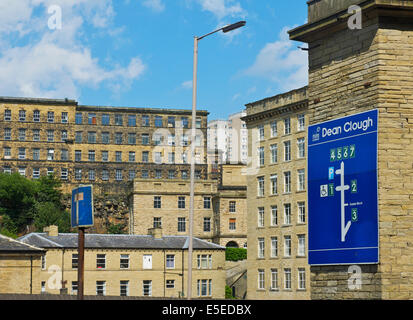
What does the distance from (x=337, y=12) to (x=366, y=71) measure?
2168 mm

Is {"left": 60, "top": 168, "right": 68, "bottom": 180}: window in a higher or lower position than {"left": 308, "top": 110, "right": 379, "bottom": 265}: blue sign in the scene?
higher

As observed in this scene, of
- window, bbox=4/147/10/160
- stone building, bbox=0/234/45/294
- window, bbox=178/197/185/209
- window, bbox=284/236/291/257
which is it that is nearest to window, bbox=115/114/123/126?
window, bbox=4/147/10/160

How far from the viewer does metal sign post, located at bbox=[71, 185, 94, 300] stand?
32094 mm

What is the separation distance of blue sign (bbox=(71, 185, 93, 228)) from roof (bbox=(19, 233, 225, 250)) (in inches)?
1635

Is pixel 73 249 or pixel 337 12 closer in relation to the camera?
pixel 337 12

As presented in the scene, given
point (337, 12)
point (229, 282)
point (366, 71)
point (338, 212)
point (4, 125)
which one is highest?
point (4, 125)

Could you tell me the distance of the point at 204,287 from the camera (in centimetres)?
8262

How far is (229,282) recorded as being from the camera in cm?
8931

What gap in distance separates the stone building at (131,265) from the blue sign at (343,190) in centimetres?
5510

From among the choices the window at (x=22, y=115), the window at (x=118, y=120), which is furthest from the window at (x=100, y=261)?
the window at (x=118, y=120)

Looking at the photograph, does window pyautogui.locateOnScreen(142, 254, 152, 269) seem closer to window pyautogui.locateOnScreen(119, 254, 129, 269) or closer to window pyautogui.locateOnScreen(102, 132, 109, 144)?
window pyautogui.locateOnScreen(119, 254, 129, 269)

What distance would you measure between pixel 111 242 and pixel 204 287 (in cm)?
1047
